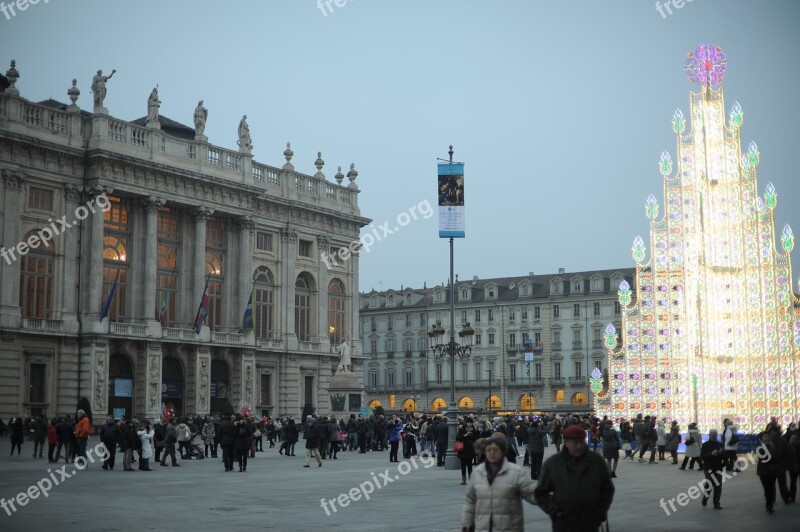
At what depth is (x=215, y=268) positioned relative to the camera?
60.0 metres

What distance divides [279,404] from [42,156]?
21.8 m

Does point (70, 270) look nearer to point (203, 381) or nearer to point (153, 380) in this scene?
point (153, 380)

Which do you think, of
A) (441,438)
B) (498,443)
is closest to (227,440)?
(441,438)

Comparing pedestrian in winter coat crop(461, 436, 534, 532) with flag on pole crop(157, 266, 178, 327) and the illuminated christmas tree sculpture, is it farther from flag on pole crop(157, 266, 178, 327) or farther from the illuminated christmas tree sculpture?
flag on pole crop(157, 266, 178, 327)

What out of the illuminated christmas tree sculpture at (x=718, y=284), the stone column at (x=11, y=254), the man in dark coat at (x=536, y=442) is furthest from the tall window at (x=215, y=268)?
the man in dark coat at (x=536, y=442)

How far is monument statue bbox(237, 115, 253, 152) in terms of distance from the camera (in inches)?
2424

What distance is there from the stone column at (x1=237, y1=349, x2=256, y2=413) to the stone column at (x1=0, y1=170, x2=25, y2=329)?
Result: 1489 centimetres

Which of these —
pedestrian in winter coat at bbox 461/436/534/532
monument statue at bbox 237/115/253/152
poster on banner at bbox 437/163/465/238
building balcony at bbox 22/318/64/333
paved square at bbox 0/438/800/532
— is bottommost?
paved square at bbox 0/438/800/532

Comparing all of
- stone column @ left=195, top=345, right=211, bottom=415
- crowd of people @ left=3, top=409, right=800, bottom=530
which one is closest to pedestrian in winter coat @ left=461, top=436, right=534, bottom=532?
crowd of people @ left=3, top=409, right=800, bottom=530

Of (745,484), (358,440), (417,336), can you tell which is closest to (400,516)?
(745,484)

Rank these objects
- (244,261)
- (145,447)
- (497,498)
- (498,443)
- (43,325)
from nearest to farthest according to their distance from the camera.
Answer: (497,498)
(498,443)
(145,447)
(43,325)
(244,261)

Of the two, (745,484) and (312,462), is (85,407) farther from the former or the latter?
(745,484)

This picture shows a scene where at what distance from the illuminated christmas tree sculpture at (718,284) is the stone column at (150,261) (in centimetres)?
2867

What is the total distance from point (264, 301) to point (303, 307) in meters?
3.80
